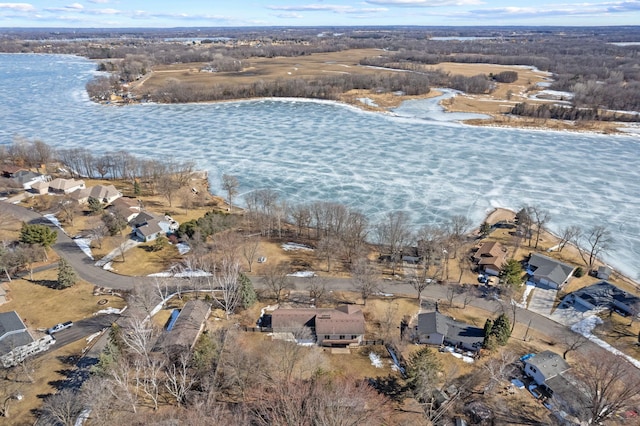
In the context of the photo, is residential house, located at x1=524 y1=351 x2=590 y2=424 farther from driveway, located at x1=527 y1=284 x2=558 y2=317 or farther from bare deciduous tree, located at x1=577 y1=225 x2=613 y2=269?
bare deciduous tree, located at x1=577 y1=225 x2=613 y2=269

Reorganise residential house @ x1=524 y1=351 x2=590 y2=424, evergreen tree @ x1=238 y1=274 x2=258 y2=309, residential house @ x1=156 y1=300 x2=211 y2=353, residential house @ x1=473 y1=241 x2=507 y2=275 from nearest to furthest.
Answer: residential house @ x1=524 y1=351 x2=590 y2=424 < residential house @ x1=156 y1=300 x2=211 y2=353 < evergreen tree @ x1=238 y1=274 x2=258 y2=309 < residential house @ x1=473 y1=241 x2=507 y2=275

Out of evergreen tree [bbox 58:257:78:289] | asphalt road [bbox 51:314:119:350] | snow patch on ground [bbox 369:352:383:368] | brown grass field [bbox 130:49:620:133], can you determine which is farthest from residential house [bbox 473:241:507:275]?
brown grass field [bbox 130:49:620:133]

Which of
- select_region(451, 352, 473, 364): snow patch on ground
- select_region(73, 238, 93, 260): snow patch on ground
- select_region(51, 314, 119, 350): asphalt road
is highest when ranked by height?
select_region(73, 238, 93, 260): snow patch on ground

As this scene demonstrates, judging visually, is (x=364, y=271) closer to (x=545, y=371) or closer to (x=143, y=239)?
(x=545, y=371)

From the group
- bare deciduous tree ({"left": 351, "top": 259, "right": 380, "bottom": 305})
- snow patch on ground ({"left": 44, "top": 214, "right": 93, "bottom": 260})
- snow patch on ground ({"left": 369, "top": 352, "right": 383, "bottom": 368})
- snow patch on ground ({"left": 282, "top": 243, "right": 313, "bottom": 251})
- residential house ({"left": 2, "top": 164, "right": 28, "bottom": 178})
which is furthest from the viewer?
residential house ({"left": 2, "top": 164, "right": 28, "bottom": 178})

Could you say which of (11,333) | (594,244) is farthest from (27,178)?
(594,244)

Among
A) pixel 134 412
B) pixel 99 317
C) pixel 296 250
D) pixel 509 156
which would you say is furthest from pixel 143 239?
pixel 509 156

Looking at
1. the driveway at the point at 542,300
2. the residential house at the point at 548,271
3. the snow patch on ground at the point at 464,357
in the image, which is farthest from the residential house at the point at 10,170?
the residential house at the point at 548,271

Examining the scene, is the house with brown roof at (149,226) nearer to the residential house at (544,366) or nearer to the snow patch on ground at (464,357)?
the snow patch on ground at (464,357)
